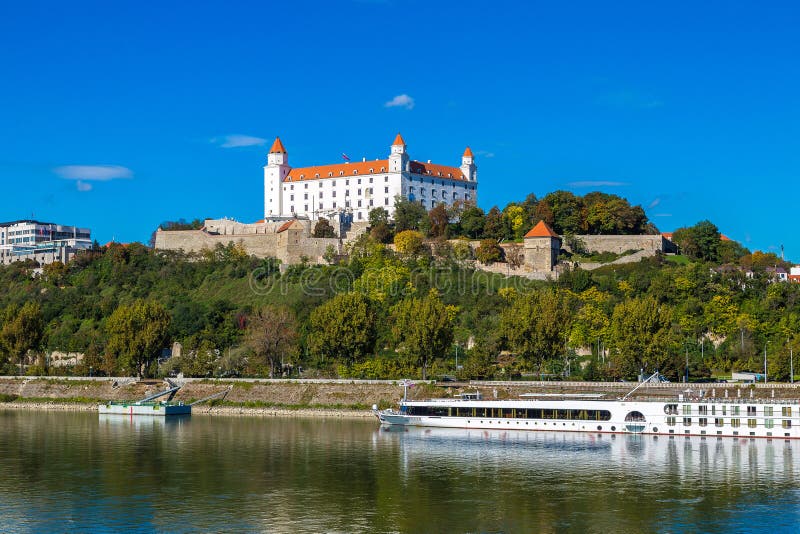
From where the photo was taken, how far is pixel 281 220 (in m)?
101

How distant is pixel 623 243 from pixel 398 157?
27.6 metres

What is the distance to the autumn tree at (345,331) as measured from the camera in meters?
61.4

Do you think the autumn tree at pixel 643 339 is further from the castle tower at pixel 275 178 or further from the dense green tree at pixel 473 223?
the castle tower at pixel 275 178

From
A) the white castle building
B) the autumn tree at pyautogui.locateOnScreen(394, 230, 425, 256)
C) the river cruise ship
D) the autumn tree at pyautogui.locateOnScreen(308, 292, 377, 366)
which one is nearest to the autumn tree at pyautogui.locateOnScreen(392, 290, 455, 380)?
the autumn tree at pyautogui.locateOnScreen(308, 292, 377, 366)

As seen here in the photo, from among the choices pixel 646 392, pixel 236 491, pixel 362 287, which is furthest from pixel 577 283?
pixel 236 491

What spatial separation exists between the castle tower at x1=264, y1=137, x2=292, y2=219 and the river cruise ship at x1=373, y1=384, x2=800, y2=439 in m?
57.7

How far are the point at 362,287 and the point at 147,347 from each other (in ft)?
63.9

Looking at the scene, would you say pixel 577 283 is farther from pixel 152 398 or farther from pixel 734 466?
pixel 734 466

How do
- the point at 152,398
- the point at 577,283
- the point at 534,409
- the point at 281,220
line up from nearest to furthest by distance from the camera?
the point at 534,409, the point at 152,398, the point at 577,283, the point at 281,220

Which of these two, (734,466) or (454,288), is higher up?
(454,288)

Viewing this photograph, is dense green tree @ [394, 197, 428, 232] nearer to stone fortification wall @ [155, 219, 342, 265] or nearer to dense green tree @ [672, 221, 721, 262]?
stone fortification wall @ [155, 219, 342, 265]

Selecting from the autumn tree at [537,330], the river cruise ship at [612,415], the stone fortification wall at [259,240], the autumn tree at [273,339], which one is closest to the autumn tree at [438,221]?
the stone fortification wall at [259,240]

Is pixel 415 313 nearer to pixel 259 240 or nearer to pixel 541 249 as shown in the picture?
pixel 541 249

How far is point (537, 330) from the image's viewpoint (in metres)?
58.6
